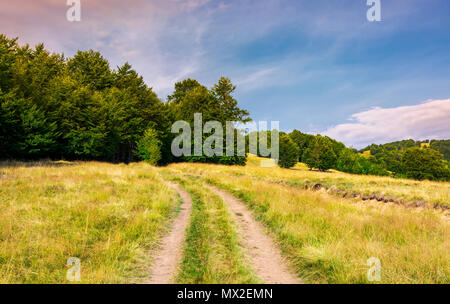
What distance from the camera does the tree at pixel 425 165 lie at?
48719mm

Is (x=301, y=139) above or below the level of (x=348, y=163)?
above

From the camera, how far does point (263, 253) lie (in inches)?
230

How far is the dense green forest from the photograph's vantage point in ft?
82.8

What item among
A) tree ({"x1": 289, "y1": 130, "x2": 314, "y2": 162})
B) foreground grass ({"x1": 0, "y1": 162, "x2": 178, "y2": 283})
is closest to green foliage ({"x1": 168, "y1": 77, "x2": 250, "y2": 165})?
foreground grass ({"x1": 0, "y1": 162, "x2": 178, "y2": 283})

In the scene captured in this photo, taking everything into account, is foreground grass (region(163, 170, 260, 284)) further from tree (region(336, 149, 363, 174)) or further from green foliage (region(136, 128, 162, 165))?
tree (region(336, 149, 363, 174))

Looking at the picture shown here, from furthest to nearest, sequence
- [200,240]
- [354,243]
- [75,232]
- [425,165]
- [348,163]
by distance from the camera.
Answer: [348,163] < [425,165] < [200,240] < [75,232] < [354,243]

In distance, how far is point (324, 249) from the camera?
216 inches

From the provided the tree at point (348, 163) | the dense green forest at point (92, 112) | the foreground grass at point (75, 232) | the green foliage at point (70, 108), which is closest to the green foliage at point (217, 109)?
the dense green forest at point (92, 112)

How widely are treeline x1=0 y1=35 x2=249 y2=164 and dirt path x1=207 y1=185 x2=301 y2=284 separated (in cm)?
3079

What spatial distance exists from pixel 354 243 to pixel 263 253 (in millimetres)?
2723

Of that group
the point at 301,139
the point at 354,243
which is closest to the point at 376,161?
the point at 301,139

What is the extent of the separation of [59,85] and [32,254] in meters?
37.6

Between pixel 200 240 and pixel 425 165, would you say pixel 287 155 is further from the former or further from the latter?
pixel 200 240

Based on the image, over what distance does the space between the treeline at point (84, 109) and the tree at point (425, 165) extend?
156 ft
